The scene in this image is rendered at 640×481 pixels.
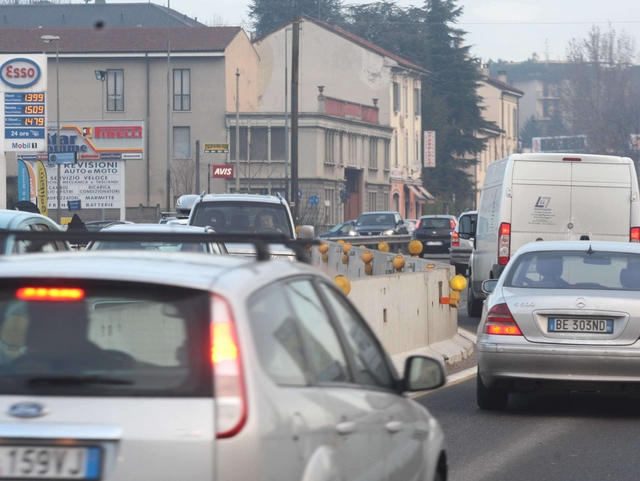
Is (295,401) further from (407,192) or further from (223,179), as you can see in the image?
(407,192)

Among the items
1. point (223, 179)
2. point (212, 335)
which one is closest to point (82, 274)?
point (212, 335)

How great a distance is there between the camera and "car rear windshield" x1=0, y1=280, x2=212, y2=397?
11.9ft

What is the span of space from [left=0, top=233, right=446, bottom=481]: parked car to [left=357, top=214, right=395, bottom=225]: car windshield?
157ft

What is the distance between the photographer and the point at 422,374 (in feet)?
17.2

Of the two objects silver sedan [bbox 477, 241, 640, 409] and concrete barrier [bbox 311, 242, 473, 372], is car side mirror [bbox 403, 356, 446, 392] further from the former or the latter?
concrete barrier [bbox 311, 242, 473, 372]

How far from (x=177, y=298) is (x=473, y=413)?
23.4 feet

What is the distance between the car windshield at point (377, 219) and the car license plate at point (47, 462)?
48.6 meters

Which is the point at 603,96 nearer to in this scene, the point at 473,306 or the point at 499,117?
the point at 499,117

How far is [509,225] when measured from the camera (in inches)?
717

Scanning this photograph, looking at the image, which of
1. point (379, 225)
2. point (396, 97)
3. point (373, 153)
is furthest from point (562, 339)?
point (396, 97)

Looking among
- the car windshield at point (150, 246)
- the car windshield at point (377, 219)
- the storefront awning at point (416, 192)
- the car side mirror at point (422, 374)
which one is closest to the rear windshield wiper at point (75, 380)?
the car side mirror at point (422, 374)

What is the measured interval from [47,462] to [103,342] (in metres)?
0.50

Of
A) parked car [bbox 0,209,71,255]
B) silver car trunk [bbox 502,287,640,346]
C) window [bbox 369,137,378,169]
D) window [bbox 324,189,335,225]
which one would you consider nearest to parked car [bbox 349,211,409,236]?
window [bbox 324,189,335,225]

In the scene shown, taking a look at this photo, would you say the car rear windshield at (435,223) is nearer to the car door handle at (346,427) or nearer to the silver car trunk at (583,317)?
the silver car trunk at (583,317)
